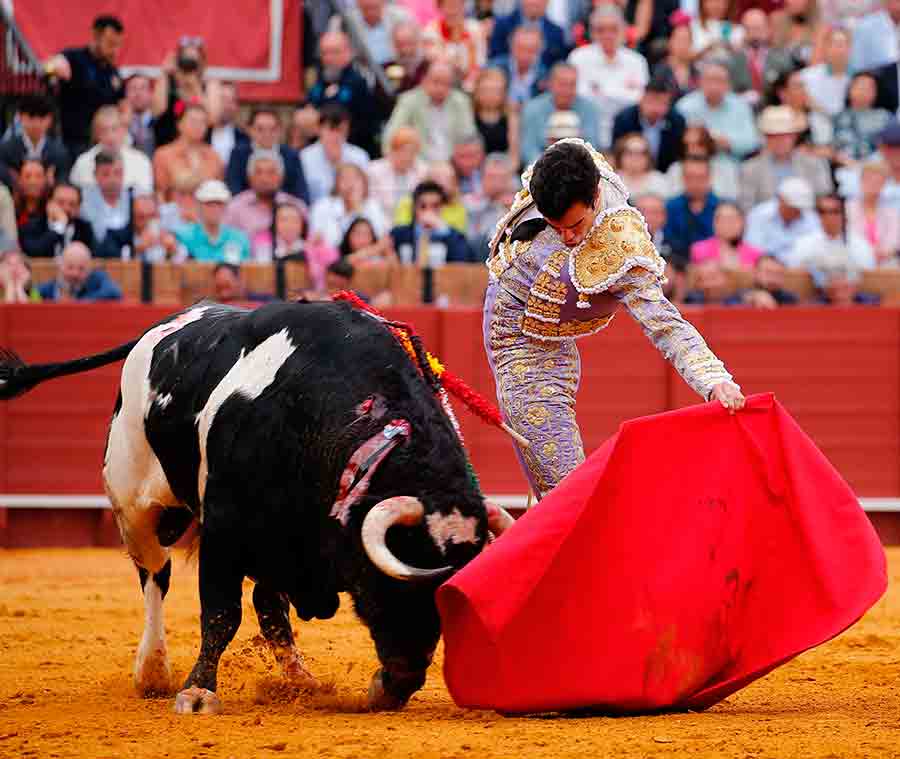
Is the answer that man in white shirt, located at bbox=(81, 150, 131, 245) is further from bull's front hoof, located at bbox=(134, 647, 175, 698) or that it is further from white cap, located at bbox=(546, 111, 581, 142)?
bull's front hoof, located at bbox=(134, 647, 175, 698)

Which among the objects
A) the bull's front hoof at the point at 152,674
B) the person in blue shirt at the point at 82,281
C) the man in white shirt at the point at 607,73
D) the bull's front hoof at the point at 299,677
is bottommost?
the bull's front hoof at the point at 152,674

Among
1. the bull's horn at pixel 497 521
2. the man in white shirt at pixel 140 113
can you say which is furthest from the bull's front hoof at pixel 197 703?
the man in white shirt at pixel 140 113

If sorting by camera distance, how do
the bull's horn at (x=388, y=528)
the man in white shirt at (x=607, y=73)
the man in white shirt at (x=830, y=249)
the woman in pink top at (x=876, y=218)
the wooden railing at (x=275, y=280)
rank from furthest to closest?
1. the man in white shirt at (x=607, y=73)
2. the woman in pink top at (x=876, y=218)
3. the man in white shirt at (x=830, y=249)
4. the wooden railing at (x=275, y=280)
5. the bull's horn at (x=388, y=528)

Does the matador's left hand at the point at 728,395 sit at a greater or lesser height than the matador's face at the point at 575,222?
lesser

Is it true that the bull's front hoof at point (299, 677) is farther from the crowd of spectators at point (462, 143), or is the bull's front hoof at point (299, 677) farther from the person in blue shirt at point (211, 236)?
the person in blue shirt at point (211, 236)

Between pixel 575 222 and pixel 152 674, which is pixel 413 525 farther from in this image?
pixel 152 674

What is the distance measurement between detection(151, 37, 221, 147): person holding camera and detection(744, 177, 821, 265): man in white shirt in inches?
115

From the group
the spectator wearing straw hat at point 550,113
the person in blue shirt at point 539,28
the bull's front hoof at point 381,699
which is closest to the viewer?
the bull's front hoof at point 381,699

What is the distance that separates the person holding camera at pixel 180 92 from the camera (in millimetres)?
9125

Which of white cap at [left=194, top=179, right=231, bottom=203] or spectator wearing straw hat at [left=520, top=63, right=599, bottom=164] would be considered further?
spectator wearing straw hat at [left=520, top=63, right=599, bottom=164]

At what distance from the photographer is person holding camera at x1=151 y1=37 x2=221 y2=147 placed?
29.9 feet

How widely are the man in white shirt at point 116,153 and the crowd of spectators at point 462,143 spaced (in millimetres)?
12

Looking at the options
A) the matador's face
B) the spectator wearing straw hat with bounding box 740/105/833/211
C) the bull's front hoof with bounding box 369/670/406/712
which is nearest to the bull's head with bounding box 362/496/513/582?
the bull's front hoof with bounding box 369/670/406/712

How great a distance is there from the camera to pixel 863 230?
9.05 meters
